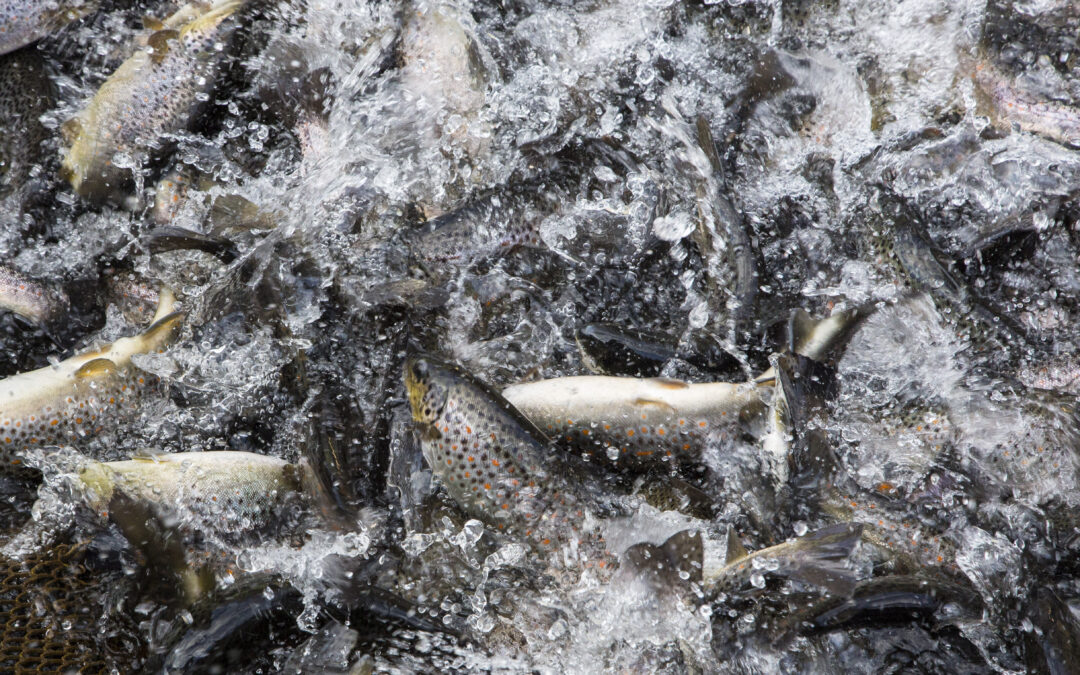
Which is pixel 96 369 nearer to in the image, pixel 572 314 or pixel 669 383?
pixel 572 314

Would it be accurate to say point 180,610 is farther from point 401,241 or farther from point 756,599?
point 756,599

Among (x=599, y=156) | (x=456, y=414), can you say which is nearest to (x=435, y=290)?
(x=456, y=414)

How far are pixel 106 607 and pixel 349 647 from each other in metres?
1.01

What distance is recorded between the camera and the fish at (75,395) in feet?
9.75

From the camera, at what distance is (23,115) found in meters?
3.60

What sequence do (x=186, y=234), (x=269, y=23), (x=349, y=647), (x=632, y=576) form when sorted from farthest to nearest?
(x=269, y=23) < (x=186, y=234) < (x=632, y=576) < (x=349, y=647)

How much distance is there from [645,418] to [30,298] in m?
2.84

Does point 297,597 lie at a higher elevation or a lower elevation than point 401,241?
lower

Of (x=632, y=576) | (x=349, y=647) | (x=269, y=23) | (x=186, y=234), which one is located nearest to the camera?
(x=349, y=647)

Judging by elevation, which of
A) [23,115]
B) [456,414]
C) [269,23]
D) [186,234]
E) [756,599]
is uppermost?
[269,23]

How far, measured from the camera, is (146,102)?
11.1 ft

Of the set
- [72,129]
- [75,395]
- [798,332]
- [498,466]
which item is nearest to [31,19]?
[72,129]

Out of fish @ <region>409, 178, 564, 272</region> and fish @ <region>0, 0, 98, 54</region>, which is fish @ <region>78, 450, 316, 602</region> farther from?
fish @ <region>0, 0, 98, 54</region>

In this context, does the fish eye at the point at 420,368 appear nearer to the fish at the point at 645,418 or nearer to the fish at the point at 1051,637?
the fish at the point at 645,418
